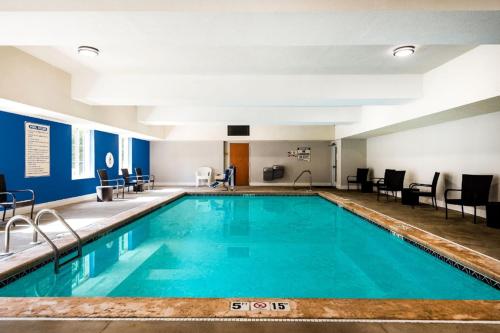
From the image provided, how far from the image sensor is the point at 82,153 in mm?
8508

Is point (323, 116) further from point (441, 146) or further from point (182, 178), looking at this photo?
point (182, 178)

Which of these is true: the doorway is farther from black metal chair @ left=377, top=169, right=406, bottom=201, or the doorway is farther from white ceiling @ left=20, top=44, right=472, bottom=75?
white ceiling @ left=20, top=44, right=472, bottom=75

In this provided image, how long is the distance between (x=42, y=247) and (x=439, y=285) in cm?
424

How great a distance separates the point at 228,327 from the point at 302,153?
1190 centimetres

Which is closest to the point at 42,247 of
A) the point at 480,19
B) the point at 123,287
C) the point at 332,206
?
the point at 123,287

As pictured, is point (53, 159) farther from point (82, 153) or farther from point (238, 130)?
point (238, 130)

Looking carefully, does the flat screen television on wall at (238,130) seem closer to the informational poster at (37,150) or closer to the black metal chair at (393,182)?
the black metal chair at (393,182)

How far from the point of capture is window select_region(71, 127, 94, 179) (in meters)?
8.07

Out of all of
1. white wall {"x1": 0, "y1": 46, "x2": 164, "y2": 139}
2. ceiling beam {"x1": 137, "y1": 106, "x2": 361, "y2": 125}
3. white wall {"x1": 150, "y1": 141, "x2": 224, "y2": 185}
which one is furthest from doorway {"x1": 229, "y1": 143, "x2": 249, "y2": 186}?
white wall {"x1": 0, "y1": 46, "x2": 164, "y2": 139}

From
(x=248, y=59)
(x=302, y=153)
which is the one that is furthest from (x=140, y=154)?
(x=248, y=59)

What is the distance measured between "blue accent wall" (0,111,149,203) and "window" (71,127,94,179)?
151 millimetres

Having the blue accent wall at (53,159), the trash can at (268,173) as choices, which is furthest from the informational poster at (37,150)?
the trash can at (268,173)

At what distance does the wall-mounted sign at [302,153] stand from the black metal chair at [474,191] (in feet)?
26.1

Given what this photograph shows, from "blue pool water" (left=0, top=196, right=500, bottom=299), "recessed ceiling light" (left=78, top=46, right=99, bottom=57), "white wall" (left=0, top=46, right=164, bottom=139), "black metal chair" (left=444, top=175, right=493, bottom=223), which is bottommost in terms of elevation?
"blue pool water" (left=0, top=196, right=500, bottom=299)
